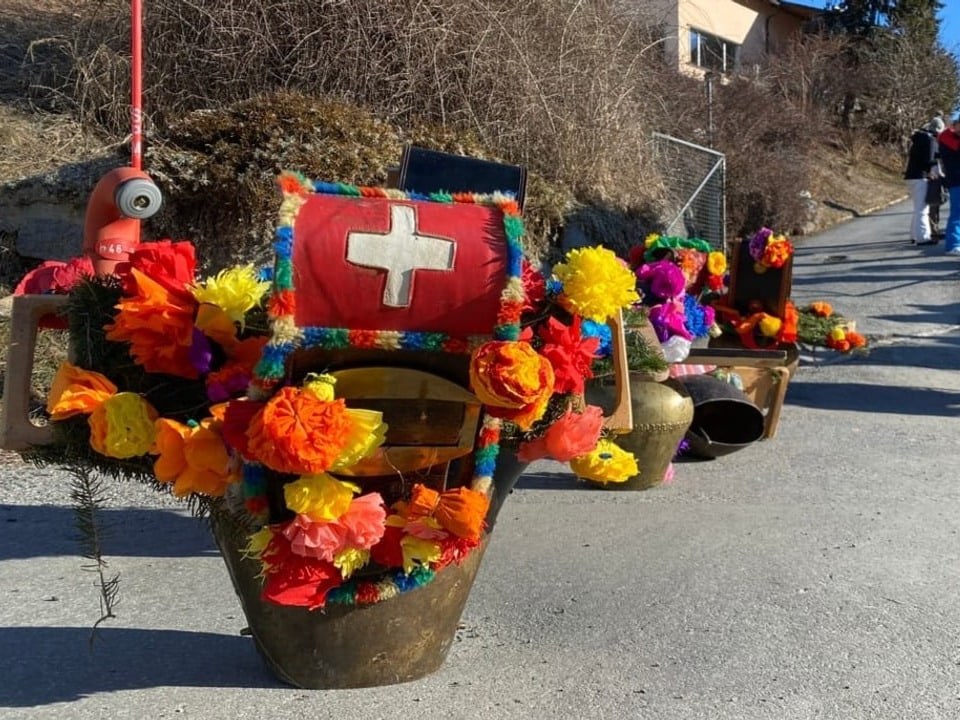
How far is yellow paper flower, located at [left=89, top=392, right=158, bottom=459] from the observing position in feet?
8.02

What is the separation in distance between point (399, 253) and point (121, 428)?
792 millimetres

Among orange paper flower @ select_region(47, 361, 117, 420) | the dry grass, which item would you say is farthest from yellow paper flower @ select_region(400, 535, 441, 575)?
the dry grass

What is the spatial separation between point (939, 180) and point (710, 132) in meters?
3.92

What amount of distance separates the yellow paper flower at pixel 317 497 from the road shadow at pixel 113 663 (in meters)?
0.75

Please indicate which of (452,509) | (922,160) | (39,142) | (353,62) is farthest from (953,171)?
(452,509)

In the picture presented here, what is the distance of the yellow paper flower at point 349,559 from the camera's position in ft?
8.06

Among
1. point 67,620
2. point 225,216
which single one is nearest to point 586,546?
point 67,620

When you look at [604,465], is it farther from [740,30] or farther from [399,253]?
[740,30]

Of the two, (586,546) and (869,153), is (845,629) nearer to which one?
(586,546)

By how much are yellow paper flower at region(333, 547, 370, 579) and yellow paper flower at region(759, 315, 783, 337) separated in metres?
5.14

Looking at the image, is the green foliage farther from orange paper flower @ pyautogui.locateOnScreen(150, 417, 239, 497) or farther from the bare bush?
the bare bush

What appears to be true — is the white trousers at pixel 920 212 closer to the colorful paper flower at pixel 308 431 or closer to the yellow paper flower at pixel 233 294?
the yellow paper flower at pixel 233 294

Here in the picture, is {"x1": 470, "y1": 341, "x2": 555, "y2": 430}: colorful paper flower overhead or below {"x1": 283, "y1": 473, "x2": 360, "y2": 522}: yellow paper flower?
overhead

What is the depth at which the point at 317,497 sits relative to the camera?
2.35 meters
